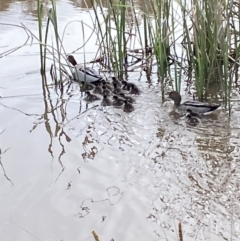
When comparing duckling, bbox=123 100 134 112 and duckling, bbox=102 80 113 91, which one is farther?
duckling, bbox=102 80 113 91

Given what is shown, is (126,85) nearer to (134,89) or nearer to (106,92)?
(134,89)

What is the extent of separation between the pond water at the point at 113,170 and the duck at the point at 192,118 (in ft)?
0.21

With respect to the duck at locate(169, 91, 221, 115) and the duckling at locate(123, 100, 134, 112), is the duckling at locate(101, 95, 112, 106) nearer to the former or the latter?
the duckling at locate(123, 100, 134, 112)

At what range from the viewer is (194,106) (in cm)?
457

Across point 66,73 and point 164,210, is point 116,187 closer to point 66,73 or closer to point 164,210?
point 164,210

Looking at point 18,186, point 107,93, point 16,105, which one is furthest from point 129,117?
point 18,186

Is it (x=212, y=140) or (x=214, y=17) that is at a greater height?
(x=214, y=17)

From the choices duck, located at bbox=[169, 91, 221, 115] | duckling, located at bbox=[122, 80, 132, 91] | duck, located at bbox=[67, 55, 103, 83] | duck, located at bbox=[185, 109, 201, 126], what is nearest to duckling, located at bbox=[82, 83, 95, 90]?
duck, located at bbox=[67, 55, 103, 83]

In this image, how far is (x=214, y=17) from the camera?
441cm

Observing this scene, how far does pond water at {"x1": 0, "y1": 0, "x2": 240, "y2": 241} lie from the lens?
2.93 metres

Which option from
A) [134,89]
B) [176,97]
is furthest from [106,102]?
[176,97]

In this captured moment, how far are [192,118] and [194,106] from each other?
0.16 metres

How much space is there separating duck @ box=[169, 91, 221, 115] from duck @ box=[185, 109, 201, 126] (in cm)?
4

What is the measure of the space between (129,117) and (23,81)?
5.10ft
